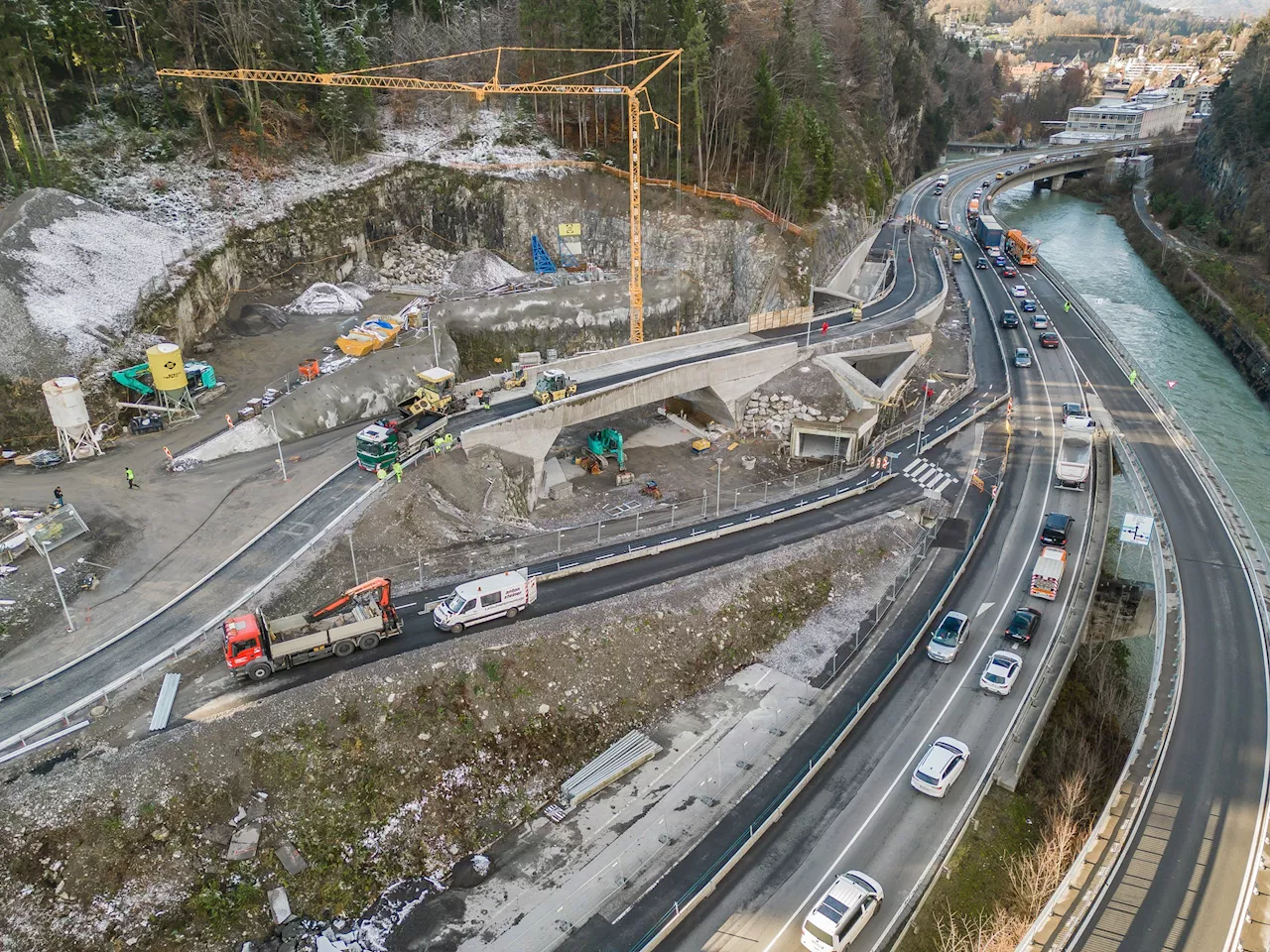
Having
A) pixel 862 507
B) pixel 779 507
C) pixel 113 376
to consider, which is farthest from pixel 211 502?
pixel 862 507

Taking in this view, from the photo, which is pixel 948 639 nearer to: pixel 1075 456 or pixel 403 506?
pixel 1075 456

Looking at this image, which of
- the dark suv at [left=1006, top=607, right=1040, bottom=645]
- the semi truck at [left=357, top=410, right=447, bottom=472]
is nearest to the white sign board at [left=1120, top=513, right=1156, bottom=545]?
the dark suv at [left=1006, top=607, right=1040, bottom=645]

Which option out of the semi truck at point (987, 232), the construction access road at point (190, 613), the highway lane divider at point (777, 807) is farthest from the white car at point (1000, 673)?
the semi truck at point (987, 232)

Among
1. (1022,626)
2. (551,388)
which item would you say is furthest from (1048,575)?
(551,388)

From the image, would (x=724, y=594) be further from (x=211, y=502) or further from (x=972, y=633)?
(x=211, y=502)

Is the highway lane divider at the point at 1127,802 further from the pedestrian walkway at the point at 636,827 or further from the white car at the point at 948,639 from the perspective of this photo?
the pedestrian walkway at the point at 636,827
